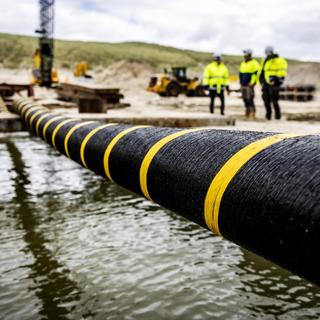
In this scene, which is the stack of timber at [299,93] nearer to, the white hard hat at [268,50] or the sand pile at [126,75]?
the sand pile at [126,75]

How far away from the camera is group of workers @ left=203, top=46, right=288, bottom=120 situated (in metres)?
9.55

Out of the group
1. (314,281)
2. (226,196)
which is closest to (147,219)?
(226,196)

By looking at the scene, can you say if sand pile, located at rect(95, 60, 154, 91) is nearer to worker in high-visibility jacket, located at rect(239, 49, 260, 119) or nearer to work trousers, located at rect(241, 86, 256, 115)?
work trousers, located at rect(241, 86, 256, 115)

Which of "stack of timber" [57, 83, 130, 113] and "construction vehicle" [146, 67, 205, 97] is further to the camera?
"construction vehicle" [146, 67, 205, 97]

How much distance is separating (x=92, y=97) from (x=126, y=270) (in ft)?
34.4

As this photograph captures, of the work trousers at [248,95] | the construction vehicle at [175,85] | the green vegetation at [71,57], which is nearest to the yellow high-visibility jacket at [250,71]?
the work trousers at [248,95]

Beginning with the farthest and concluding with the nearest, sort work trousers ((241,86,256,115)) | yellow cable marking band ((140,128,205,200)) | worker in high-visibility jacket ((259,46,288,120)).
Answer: work trousers ((241,86,256,115)), worker in high-visibility jacket ((259,46,288,120)), yellow cable marking band ((140,128,205,200))

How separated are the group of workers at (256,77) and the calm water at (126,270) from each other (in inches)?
239

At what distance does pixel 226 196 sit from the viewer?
1368 millimetres

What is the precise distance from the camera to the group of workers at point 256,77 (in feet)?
31.3

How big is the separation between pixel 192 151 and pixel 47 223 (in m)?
2.40

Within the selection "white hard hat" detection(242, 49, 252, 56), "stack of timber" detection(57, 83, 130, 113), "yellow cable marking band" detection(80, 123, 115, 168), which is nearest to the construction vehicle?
"stack of timber" detection(57, 83, 130, 113)

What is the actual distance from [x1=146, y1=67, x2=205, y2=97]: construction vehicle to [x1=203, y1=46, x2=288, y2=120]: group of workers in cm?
1290

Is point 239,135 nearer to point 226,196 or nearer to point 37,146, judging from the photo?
point 226,196
